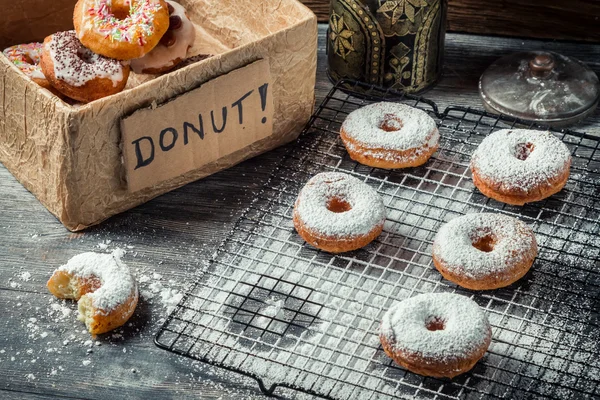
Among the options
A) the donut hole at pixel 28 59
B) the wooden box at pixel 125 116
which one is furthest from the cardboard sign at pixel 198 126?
the donut hole at pixel 28 59

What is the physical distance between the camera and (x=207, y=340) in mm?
1663

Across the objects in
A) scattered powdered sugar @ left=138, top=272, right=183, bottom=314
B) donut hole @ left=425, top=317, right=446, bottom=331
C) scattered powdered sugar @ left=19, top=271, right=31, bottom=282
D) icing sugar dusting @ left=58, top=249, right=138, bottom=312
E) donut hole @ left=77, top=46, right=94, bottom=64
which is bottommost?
scattered powdered sugar @ left=138, top=272, right=183, bottom=314

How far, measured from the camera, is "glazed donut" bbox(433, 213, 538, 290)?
172 cm

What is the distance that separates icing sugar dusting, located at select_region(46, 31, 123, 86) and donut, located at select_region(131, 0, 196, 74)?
103 millimetres

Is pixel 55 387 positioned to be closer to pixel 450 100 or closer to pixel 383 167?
pixel 383 167

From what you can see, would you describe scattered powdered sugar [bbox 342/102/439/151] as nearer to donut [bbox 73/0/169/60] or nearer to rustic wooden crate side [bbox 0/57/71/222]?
donut [bbox 73/0/169/60]

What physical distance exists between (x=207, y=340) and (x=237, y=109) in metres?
0.58

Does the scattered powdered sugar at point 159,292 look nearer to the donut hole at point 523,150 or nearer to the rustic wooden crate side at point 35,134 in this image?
the rustic wooden crate side at point 35,134

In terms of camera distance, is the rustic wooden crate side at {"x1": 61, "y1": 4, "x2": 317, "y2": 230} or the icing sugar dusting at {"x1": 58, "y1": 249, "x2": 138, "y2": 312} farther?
the rustic wooden crate side at {"x1": 61, "y1": 4, "x2": 317, "y2": 230}

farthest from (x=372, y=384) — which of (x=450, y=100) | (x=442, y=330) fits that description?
(x=450, y=100)

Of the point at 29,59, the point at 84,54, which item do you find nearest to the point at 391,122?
the point at 84,54

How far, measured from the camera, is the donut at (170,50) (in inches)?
81.0

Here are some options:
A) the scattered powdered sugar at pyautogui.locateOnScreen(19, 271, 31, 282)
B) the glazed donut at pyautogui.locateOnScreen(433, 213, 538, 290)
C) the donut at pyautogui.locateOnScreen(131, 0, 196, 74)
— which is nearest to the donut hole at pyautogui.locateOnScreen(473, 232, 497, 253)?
the glazed donut at pyautogui.locateOnScreen(433, 213, 538, 290)

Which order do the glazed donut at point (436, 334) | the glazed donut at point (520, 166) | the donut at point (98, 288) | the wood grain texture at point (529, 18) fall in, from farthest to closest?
1. the wood grain texture at point (529, 18)
2. the glazed donut at point (520, 166)
3. the donut at point (98, 288)
4. the glazed donut at point (436, 334)
